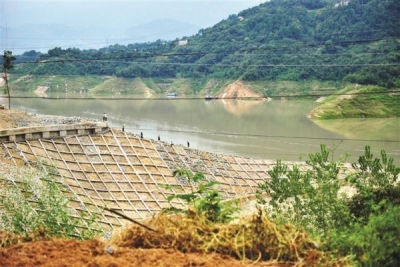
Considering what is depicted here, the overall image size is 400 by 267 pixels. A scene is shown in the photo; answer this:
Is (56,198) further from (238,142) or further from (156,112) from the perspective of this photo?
(156,112)

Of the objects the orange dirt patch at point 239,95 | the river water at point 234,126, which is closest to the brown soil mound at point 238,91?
the orange dirt patch at point 239,95

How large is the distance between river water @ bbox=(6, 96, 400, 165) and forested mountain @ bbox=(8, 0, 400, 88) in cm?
489

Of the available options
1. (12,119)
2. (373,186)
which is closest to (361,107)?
(12,119)

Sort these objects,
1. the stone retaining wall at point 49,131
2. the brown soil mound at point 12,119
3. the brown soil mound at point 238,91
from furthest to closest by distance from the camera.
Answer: the brown soil mound at point 238,91
the brown soil mound at point 12,119
the stone retaining wall at point 49,131

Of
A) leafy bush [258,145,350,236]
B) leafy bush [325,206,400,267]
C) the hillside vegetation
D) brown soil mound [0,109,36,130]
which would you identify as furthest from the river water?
leafy bush [325,206,400,267]

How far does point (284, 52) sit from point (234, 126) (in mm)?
23754

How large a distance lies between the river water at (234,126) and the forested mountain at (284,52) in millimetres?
4893

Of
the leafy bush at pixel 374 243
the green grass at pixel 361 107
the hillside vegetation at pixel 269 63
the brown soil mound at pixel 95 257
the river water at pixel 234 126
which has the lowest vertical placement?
the river water at pixel 234 126

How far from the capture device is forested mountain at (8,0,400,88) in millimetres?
50969

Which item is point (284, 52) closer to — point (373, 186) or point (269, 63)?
point (269, 63)

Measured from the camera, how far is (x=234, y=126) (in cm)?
3562

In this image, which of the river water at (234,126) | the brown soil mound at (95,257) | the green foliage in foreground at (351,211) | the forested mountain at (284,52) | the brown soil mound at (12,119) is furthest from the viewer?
the forested mountain at (284,52)

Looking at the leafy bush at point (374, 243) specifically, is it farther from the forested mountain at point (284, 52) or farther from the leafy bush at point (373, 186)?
the forested mountain at point (284, 52)

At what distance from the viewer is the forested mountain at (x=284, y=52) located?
51.0 meters
